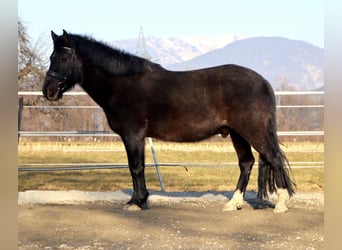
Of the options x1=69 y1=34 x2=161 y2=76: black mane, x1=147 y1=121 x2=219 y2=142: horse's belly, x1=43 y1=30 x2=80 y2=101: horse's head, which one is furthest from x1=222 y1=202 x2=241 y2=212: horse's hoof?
x1=43 y1=30 x2=80 y2=101: horse's head

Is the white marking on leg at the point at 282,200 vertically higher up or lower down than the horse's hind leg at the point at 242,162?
lower down

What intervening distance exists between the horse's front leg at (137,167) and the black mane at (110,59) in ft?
2.66

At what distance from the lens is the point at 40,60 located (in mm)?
9523

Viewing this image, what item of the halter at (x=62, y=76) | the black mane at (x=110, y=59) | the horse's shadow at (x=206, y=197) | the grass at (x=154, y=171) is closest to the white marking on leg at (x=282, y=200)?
the horse's shadow at (x=206, y=197)

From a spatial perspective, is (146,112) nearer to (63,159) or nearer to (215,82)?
(215,82)

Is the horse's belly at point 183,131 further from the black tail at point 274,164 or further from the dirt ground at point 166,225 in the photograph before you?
the dirt ground at point 166,225

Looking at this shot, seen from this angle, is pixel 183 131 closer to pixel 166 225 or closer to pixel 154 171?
pixel 166 225

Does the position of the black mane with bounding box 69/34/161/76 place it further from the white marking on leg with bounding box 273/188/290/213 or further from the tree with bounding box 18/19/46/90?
the tree with bounding box 18/19/46/90

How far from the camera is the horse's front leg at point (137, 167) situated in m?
5.21

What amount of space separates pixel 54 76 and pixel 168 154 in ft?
24.5

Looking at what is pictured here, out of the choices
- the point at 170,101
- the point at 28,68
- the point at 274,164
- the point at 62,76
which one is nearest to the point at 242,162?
the point at 274,164

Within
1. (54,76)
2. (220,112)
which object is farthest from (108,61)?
(220,112)

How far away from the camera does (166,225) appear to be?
14.4 ft
